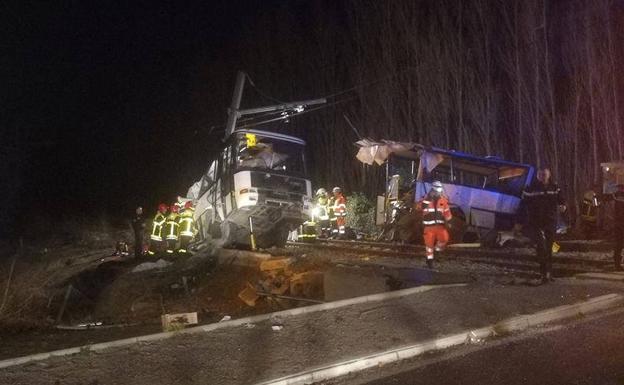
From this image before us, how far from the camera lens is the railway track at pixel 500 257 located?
1104cm

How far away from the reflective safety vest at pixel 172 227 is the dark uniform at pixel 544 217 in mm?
11287

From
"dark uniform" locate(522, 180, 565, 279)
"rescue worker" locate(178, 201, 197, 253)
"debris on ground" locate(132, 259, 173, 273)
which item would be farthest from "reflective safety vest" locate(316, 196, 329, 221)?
"dark uniform" locate(522, 180, 565, 279)

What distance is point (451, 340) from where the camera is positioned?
6.23 meters

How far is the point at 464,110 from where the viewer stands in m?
28.3

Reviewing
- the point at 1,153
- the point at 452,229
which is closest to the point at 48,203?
the point at 1,153

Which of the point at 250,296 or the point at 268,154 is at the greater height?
the point at 268,154

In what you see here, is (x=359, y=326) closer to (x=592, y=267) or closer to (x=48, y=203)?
(x=592, y=267)

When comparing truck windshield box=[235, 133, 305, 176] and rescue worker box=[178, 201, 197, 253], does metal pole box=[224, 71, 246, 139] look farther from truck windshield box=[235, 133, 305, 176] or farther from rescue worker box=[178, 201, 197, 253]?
truck windshield box=[235, 133, 305, 176]

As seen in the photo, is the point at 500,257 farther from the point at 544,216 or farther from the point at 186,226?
the point at 186,226

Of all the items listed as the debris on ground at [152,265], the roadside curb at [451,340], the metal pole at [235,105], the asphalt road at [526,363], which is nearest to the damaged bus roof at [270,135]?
the debris on ground at [152,265]

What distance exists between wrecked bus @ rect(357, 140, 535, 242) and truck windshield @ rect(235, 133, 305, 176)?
Answer: 2611 mm

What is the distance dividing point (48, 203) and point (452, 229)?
38.5 m

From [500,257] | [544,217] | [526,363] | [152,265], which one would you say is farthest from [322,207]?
[526,363]

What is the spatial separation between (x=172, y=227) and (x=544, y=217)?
1158 cm
